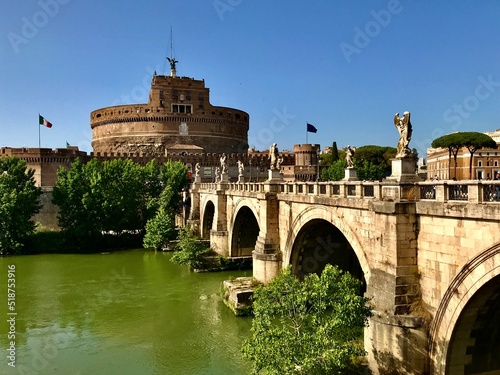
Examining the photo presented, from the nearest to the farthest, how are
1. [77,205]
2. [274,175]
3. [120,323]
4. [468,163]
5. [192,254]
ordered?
[120,323] → [274,175] → [192,254] → [77,205] → [468,163]

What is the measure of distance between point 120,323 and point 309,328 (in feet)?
37.9

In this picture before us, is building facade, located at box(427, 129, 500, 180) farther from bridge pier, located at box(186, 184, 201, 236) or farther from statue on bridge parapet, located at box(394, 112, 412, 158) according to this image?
statue on bridge parapet, located at box(394, 112, 412, 158)

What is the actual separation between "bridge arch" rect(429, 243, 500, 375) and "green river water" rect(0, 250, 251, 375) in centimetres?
684

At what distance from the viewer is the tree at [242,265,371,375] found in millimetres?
10602

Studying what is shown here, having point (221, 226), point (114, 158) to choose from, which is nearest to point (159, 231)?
point (221, 226)

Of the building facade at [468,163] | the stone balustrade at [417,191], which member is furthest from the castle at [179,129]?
the stone balustrade at [417,191]

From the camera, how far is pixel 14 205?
122 ft

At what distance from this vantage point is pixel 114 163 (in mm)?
44281

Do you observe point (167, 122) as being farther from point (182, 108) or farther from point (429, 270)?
point (429, 270)

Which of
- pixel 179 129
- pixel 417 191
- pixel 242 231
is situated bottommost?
pixel 242 231

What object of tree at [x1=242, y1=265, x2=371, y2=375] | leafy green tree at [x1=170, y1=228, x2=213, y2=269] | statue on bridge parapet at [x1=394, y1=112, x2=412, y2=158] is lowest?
leafy green tree at [x1=170, y1=228, x2=213, y2=269]

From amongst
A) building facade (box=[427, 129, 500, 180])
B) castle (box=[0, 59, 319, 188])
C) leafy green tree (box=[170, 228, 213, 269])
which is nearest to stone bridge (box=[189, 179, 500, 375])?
leafy green tree (box=[170, 228, 213, 269])

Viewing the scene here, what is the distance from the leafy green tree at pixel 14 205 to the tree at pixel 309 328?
106 feet

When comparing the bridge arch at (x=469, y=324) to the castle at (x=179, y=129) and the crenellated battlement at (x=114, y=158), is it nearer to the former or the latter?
the crenellated battlement at (x=114, y=158)
